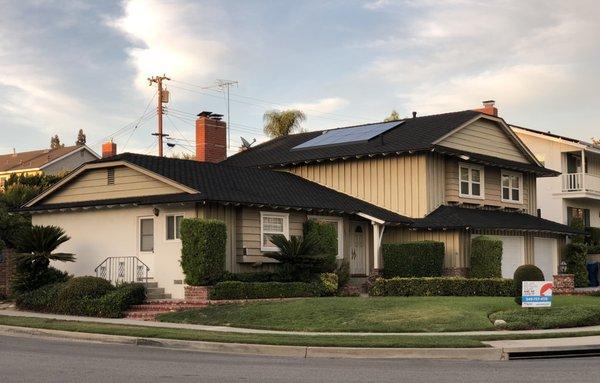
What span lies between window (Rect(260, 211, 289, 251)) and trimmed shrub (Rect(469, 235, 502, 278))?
24.2ft

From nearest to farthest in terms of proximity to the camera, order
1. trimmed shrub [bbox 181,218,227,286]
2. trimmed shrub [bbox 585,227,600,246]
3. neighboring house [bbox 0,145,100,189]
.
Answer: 1. trimmed shrub [bbox 181,218,227,286]
2. trimmed shrub [bbox 585,227,600,246]
3. neighboring house [bbox 0,145,100,189]

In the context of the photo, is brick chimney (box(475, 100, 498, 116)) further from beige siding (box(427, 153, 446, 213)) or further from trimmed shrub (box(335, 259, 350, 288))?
trimmed shrub (box(335, 259, 350, 288))

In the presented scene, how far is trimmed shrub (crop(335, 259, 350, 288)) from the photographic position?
26797 mm

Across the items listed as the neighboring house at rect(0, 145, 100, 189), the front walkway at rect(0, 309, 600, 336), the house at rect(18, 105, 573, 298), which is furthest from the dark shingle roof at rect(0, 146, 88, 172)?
the front walkway at rect(0, 309, 600, 336)

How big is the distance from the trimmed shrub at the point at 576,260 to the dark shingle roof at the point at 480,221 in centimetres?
92

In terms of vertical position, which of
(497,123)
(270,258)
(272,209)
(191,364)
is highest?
(497,123)

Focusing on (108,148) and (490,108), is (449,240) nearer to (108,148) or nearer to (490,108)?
(490,108)

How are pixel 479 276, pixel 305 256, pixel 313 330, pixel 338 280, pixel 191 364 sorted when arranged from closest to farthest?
pixel 191 364 < pixel 313 330 < pixel 305 256 < pixel 338 280 < pixel 479 276

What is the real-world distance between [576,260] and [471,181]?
6.97 meters

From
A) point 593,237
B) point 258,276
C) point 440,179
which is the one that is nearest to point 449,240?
point 440,179

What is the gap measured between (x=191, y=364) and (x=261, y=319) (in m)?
6.35

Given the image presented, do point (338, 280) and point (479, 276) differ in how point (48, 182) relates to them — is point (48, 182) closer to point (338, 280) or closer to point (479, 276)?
point (338, 280)

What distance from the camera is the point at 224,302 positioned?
21906mm

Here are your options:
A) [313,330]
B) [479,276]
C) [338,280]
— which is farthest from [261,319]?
[479,276]
